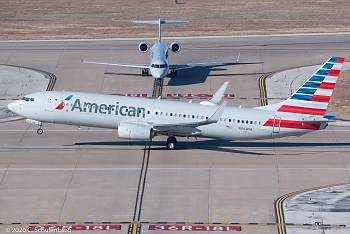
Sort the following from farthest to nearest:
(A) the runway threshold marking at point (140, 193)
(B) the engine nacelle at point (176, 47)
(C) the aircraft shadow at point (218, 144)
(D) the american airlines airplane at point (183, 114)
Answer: (B) the engine nacelle at point (176, 47), (C) the aircraft shadow at point (218, 144), (D) the american airlines airplane at point (183, 114), (A) the runway threshold marking at point (140, 193)

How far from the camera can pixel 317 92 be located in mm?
62000

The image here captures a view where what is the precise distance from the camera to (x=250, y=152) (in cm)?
6488

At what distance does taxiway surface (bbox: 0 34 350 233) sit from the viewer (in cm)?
5366

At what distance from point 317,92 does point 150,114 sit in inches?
513

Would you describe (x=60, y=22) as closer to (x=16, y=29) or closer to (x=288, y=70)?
(x=16, y=29)

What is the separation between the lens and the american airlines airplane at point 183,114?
204 ft

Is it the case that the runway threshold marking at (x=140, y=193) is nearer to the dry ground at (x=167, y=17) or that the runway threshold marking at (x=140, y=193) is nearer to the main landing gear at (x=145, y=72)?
the main landing gear at (x=145, y=72)

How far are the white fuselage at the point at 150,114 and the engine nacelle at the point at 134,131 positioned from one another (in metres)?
0.94

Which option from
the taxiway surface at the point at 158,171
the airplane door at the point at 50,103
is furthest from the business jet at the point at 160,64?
the airplane door at the point at 50,103

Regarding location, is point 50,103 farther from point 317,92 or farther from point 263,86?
point 263,86

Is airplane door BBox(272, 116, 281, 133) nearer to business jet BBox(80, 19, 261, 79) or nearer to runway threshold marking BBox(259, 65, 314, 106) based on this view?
runway threshold marking BBox(259, 65, 314, 106)

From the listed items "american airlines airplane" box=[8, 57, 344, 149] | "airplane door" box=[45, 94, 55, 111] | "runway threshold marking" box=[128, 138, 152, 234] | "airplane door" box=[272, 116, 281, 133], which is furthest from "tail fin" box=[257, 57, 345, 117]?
"airplane door" box=[45, 94, 55, 111]

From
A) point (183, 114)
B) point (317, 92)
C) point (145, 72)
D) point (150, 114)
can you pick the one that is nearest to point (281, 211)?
point (317, 92)

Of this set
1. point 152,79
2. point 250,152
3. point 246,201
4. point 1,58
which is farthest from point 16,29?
point 246,201
